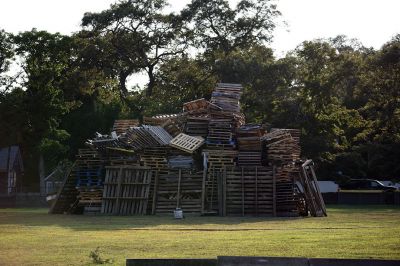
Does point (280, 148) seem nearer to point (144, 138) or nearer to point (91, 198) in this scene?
point (144, 138)

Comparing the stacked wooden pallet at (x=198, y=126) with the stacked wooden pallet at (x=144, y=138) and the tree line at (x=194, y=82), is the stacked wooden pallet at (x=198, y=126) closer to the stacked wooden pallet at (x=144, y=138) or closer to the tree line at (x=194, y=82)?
the stacked wooden pallet at (x=144, y=138)

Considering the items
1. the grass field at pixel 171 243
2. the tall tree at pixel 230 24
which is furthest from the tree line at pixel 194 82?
the grass field at pixel 171 243

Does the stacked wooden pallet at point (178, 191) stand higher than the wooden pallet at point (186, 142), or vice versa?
the wooden pallet at point (186, 142)

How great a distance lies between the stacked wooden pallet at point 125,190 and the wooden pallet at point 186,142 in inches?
78.9

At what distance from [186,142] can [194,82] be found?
95.0 ft

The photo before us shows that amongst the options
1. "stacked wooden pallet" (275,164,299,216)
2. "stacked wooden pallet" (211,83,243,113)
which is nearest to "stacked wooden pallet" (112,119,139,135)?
"stacked wooden pallet" (211,83,243,113)

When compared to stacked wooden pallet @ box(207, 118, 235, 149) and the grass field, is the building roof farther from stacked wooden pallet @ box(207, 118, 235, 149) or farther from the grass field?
the grass field

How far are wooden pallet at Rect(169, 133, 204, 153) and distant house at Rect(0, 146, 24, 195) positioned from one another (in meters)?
29.1

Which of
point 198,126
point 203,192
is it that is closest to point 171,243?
point 203,192

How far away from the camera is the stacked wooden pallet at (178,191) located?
38281mm

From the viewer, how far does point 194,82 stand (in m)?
67.6

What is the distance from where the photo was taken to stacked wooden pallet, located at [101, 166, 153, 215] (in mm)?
38344

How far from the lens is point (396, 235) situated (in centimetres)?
2177

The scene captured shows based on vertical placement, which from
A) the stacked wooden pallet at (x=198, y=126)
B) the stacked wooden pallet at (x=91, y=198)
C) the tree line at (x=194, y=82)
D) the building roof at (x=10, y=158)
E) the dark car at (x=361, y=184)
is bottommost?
the stacked wooden pallet at (x=91, y=198)
